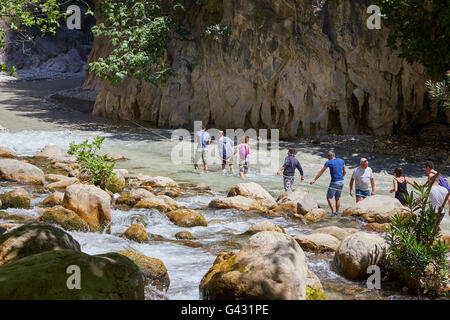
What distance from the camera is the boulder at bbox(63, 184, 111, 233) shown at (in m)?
7.65

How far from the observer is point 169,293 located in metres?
5.45

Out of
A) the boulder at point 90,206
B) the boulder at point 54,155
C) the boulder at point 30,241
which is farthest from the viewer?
the boulder at point 54,155

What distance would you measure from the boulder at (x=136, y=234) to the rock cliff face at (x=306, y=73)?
1273cm

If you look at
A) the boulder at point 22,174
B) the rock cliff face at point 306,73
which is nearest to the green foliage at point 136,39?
the rock cliff face at point 306,73

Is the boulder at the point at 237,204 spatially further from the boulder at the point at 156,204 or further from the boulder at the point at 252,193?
the boulder at the point at 156,204

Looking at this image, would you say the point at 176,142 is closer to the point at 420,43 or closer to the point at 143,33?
the point at 143,33

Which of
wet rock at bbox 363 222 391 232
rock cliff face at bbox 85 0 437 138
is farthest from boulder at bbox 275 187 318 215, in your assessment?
rock cliff face at bbox 85 0 437 138

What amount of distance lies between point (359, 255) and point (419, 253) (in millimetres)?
782

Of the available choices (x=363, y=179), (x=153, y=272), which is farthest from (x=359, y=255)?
(x=363, y=179)

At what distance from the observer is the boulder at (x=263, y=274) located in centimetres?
454

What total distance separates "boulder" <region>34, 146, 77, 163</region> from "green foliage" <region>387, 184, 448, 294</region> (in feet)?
36.8

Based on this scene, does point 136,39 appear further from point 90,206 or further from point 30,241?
point 30,241

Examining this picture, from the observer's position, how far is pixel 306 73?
1881 centimetres
